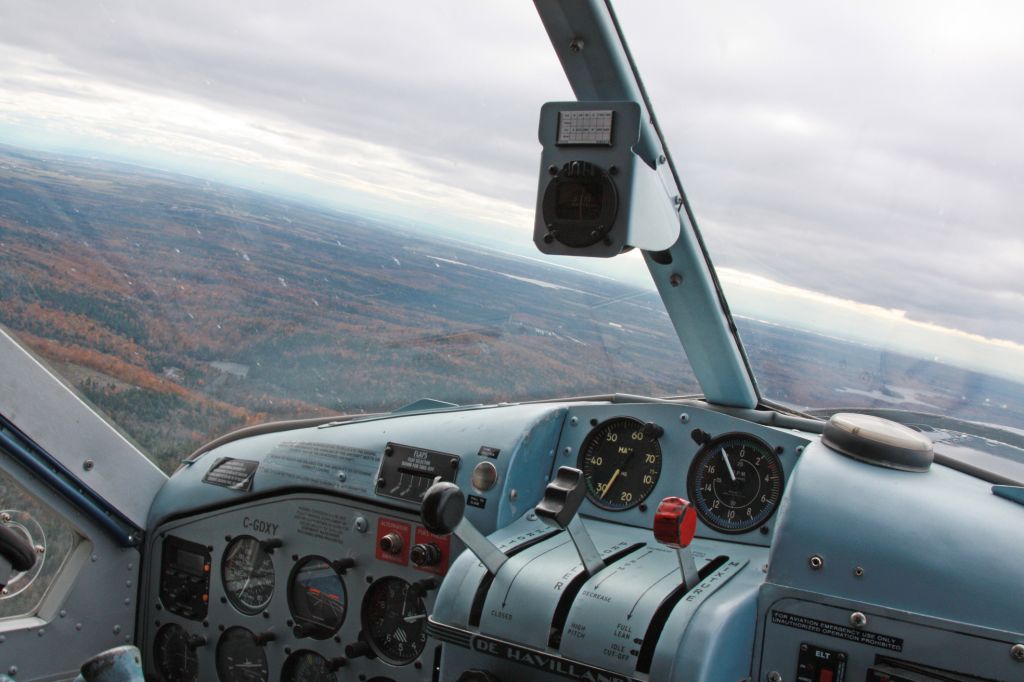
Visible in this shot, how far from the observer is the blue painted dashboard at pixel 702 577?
188 centimetres

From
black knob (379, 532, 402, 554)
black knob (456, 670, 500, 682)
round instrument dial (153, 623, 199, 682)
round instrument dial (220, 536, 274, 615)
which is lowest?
round instrument dial (153, 623, 199, 682)

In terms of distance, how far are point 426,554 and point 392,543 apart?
17 cm

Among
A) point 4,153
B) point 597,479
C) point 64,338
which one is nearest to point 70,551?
point 64,338

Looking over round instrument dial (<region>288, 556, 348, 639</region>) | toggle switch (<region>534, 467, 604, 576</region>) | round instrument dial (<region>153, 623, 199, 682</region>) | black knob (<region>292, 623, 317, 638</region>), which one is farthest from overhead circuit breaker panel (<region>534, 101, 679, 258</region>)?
round instrument dial (<region>153, 623, 199, 682</region>)

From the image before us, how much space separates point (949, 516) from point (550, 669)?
0.96m

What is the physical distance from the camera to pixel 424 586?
2672 millimetres

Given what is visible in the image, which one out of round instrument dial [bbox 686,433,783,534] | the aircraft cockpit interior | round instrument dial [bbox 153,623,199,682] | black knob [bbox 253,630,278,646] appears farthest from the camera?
round instrument dial [bbox 153,623,199,682]

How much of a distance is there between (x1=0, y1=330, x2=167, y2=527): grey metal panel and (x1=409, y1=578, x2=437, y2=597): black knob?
3.90ft

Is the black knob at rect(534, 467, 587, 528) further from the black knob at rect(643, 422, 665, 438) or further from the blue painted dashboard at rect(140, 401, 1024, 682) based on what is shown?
the black knob at rect(643, 422, 665, 438)

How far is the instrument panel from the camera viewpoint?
277 centimetres

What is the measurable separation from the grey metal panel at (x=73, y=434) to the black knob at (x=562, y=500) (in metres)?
1.82

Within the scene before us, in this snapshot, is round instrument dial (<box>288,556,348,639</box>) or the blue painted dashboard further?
round instrument dial (<box>288,556,348,639</box>)

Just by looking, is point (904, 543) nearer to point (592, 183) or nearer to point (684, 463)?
point (684, 463)

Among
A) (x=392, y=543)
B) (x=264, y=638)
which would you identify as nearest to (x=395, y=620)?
(x=392, y=543)
